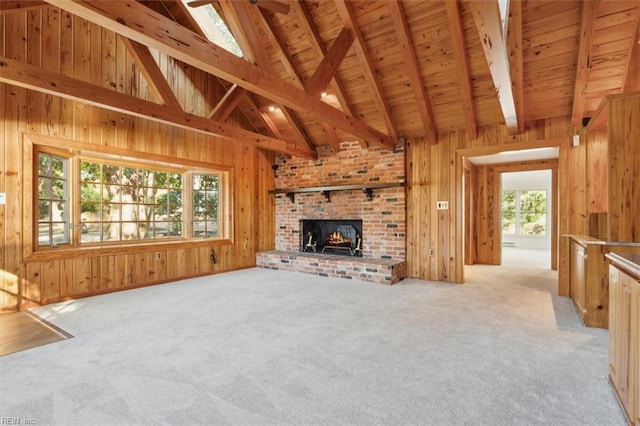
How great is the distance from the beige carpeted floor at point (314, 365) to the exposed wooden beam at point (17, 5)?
10.0ft

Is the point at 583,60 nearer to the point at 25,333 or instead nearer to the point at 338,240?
the point at 338,240

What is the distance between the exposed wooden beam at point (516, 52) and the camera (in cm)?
291

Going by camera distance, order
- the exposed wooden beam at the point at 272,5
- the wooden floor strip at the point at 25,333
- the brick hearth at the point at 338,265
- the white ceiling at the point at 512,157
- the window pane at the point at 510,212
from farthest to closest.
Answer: the window pane at the point at 510,212
the white ceiling at the point at 512,157
the brick hearth at the point at 338,265
the wooden floor strip at the point at 25,333
the exposed wooden beam at the point at 272,5

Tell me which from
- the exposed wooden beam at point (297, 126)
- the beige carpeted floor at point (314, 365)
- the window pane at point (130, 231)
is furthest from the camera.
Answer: the exposed wooden beam at point (297, 126)

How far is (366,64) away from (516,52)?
173 cm

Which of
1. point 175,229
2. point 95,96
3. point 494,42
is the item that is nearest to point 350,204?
point 175,229

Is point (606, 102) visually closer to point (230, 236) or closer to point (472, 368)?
point (472, 368)

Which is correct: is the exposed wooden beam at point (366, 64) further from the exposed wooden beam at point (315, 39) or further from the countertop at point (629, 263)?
the countertop at point (629, 263)

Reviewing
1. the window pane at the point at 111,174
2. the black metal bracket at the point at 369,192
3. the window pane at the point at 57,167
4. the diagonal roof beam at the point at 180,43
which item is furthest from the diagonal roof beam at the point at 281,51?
the window pane at the point at 57,167

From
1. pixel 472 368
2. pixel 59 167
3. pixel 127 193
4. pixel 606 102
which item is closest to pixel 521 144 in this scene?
pixel 606 102

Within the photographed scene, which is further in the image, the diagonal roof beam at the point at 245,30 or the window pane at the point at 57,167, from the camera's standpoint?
the window pane at the point at 57,167

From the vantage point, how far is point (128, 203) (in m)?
4.77

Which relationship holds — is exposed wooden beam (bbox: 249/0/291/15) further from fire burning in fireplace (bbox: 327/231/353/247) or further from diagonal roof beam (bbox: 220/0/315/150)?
fire burning in fireplace (bbox: 327/231/353/247)

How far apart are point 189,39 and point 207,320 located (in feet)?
8.39
